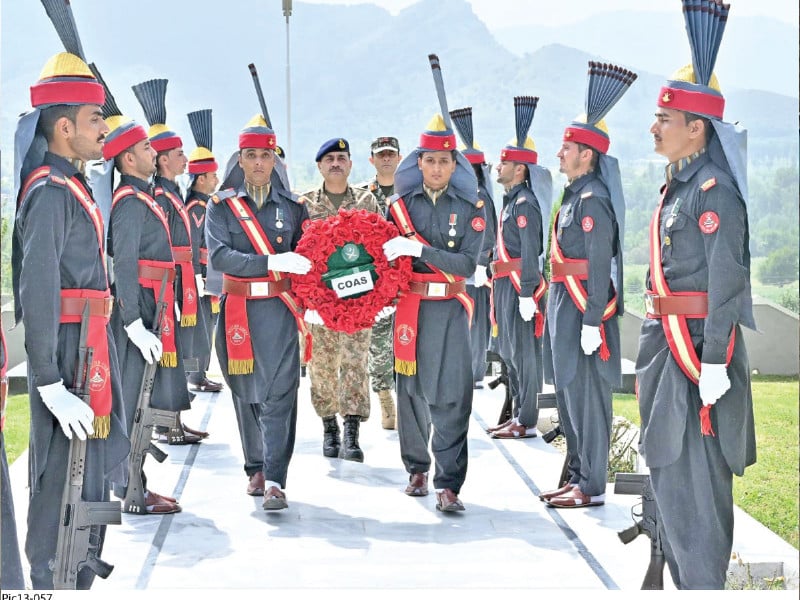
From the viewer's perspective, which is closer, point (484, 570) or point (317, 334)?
point (484, 570)

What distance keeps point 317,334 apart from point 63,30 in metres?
3.08

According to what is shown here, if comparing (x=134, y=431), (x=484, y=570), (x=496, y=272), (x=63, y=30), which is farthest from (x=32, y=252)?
(x=496, y=272)

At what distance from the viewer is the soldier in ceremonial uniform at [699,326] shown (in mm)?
3744

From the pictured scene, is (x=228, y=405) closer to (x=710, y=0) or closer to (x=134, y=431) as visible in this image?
(x=134, y=431)

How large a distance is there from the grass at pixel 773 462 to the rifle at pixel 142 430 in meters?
3.00

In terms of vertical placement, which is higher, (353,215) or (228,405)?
(353,215)

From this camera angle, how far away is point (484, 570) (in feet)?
15.1

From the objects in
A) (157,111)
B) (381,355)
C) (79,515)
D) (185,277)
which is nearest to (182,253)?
(185,277)

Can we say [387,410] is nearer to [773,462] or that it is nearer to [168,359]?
[168,359]

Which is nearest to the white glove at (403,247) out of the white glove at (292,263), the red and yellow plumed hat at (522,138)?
the white glove at (292,263)

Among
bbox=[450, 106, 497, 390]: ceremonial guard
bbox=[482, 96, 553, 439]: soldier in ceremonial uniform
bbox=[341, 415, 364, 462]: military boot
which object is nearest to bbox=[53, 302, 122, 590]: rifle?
bbox=[341, 415, 364, 462]: military boot

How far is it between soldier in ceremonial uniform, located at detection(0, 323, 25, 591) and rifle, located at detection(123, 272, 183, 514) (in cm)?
193

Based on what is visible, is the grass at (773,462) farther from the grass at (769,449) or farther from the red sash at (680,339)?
the red sash at (680,339)

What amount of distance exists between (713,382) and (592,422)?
5.97ft
